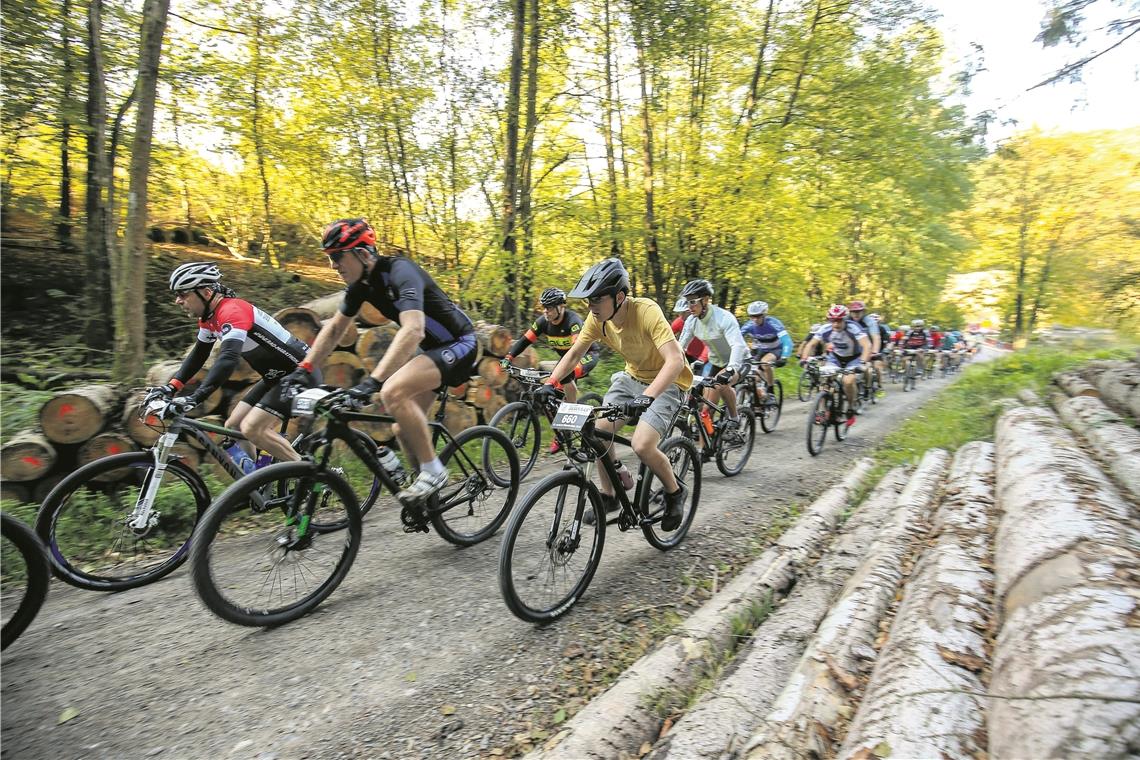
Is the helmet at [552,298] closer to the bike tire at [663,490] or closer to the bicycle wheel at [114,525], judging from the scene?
the bike tire at [663,490]

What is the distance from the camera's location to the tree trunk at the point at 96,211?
7.31 metres

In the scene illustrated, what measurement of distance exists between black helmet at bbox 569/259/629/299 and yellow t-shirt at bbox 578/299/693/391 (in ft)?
0.94

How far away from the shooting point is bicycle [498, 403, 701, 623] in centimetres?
319

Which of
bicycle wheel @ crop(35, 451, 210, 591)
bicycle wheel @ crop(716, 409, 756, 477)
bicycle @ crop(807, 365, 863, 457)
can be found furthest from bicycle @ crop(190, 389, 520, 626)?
bicycle @ crop(807, 365, 863, 457)

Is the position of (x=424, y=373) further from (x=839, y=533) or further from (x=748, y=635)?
(x=839, y=533)

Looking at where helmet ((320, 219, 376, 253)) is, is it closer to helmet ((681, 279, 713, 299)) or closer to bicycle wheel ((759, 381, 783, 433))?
helmet ((681, 279, 713, 299))

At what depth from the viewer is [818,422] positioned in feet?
28.1

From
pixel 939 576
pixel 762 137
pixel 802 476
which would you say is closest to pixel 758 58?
pixel 762 137

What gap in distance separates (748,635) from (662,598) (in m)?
0.73

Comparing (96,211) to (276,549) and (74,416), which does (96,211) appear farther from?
(276,549)

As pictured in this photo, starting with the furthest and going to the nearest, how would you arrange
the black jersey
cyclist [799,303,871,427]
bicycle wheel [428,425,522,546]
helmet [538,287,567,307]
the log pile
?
1. cyclist [799,303,871,427]
2. helmet [538,287,567,307]
3. the log pile
4. bicycle wheel [428,425,522,546]
5. the black jersey

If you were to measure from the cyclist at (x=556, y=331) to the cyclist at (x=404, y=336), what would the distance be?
7.32ft

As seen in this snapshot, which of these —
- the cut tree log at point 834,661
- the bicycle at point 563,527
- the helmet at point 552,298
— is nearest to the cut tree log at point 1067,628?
the cut tree log at point 834,661

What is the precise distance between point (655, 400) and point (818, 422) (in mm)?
5593
